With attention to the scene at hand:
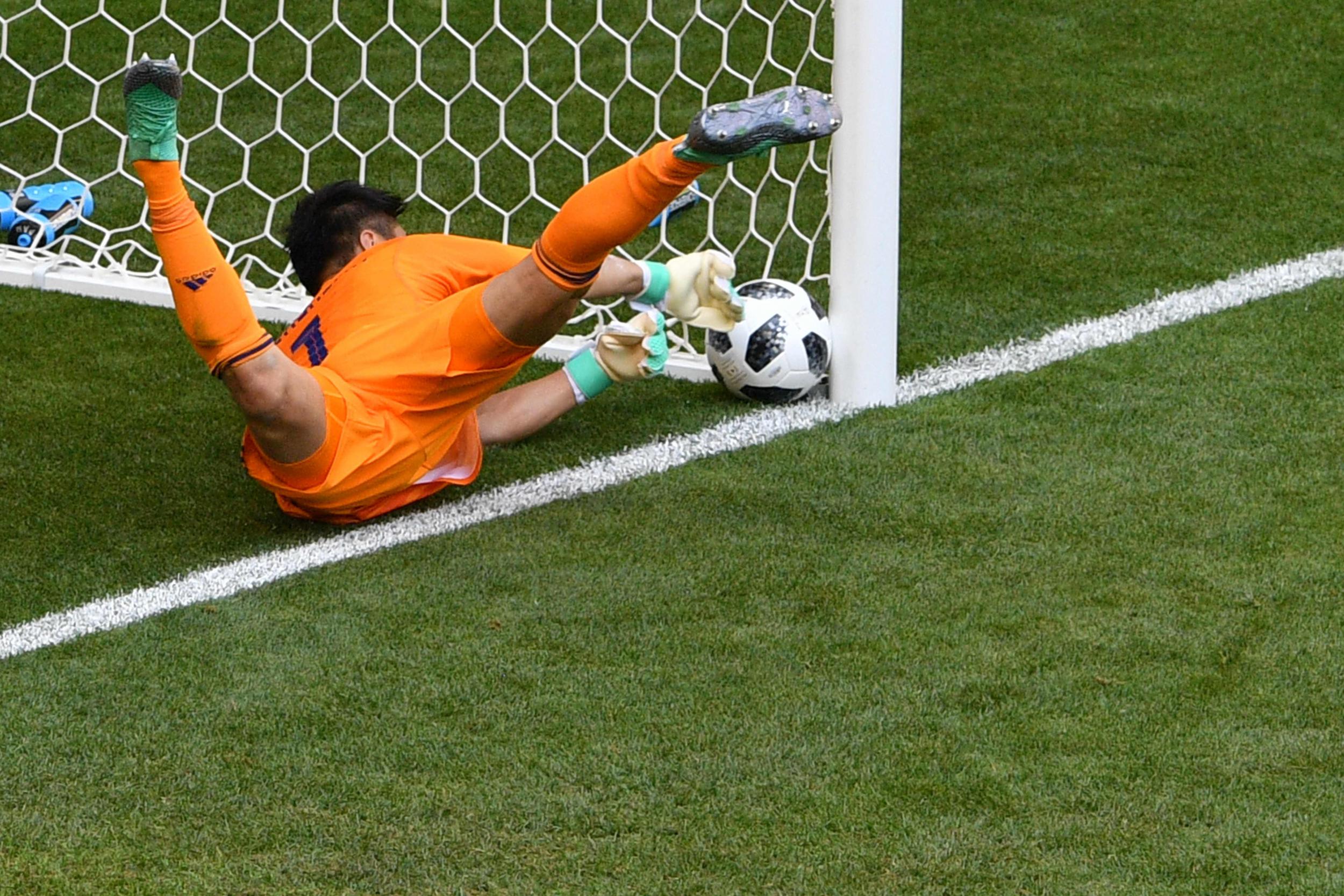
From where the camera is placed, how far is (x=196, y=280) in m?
3.04

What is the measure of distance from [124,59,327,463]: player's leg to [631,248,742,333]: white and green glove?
90 cm

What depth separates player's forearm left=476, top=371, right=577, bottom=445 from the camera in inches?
152

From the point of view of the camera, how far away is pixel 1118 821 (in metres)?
2.34

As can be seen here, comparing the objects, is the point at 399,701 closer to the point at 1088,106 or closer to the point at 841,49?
the point at 841,49

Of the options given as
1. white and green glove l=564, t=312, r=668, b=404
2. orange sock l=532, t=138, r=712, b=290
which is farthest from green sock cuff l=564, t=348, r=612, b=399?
orange sock l=532, t=138, r=712, b=290

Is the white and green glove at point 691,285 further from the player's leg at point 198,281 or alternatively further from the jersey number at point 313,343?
the player's leg at point 198,281

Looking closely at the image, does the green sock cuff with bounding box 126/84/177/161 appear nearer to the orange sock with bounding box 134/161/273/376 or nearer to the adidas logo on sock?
the orange sock with bounding box 134/161/273/376

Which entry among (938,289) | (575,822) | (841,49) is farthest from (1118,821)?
(938,289)

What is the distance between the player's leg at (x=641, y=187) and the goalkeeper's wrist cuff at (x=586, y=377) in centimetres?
60

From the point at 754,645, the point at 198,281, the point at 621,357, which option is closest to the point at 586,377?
the point at 621,357

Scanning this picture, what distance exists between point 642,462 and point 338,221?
839 millimetres

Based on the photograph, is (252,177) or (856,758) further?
(252,177)

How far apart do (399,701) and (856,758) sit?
2.35 feet

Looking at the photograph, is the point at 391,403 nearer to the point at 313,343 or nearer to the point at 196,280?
the point at 313,343
